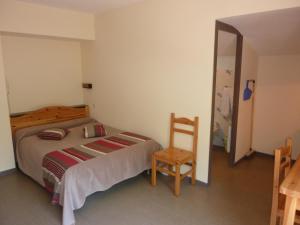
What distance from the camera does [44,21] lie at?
11.7ft

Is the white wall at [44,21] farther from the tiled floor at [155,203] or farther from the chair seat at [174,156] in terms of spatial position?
the chair seat at [174,156]

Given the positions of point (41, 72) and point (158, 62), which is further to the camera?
point (41, 72)

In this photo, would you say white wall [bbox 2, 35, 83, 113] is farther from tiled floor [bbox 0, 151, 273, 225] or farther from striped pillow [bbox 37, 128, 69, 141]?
tiled floor [bbox 0, 151, 273, 225]

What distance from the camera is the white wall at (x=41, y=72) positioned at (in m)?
3.71

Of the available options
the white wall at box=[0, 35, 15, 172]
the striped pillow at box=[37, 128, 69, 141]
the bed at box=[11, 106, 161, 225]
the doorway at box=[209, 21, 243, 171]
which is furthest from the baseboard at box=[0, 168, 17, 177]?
the doorway at box=[209, 21, 243, 171]

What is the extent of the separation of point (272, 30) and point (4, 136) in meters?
3.89

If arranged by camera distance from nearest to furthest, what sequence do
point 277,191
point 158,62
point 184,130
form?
1. point 277,191
2. point 184,130
3. point 158,62

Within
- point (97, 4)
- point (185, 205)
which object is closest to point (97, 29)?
point (97, 4)

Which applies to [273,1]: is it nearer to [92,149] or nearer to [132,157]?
[132,157]

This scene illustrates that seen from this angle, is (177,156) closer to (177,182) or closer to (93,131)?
(177,182)

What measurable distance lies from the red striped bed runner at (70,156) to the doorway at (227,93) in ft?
4.44

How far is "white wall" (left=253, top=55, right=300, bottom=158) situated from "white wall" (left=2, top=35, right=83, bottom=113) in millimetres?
3334

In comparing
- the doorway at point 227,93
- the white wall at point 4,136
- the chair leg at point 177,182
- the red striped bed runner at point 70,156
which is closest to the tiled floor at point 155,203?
the chair leg at point 177,182

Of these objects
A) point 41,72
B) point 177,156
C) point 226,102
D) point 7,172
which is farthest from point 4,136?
point 226,102
